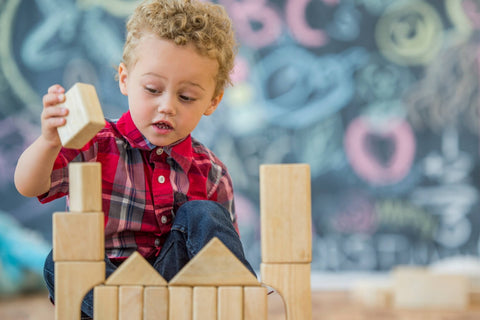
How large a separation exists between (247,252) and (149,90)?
1977 millimetres

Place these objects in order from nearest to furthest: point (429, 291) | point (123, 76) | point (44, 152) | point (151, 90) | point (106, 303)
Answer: point (106, 303) → point (44, 152) → point (151, 90) → point (123, 76) → point (429, 291)

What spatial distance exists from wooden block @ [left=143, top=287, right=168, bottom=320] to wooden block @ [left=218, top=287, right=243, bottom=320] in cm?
6

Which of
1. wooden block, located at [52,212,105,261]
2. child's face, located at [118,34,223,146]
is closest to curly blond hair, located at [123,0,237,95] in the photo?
child's face, located at [118,34,223,146]

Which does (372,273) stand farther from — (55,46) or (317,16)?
(55,46)

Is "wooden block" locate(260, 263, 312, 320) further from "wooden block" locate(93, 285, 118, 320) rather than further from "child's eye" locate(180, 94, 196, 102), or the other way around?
"child's eye" locate(180, 94, 196, 102)

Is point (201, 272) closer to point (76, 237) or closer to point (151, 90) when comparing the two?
point (76, 237)

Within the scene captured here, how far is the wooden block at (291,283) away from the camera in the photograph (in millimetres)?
663

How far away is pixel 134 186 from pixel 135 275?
0.31m

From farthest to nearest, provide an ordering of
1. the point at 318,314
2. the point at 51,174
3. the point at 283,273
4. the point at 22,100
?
the point at 22,100 < the point at 318,314 < the point at 51,174 < the point at 283,273

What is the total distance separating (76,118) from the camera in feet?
2.21

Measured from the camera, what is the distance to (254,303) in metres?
0.66

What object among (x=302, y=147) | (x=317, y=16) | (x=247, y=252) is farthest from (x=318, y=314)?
(x=317, y=16)

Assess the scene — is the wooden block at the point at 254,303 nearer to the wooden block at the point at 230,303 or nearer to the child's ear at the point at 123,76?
the wooden block at the point at 230,303

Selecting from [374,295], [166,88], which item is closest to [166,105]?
[166,88]
